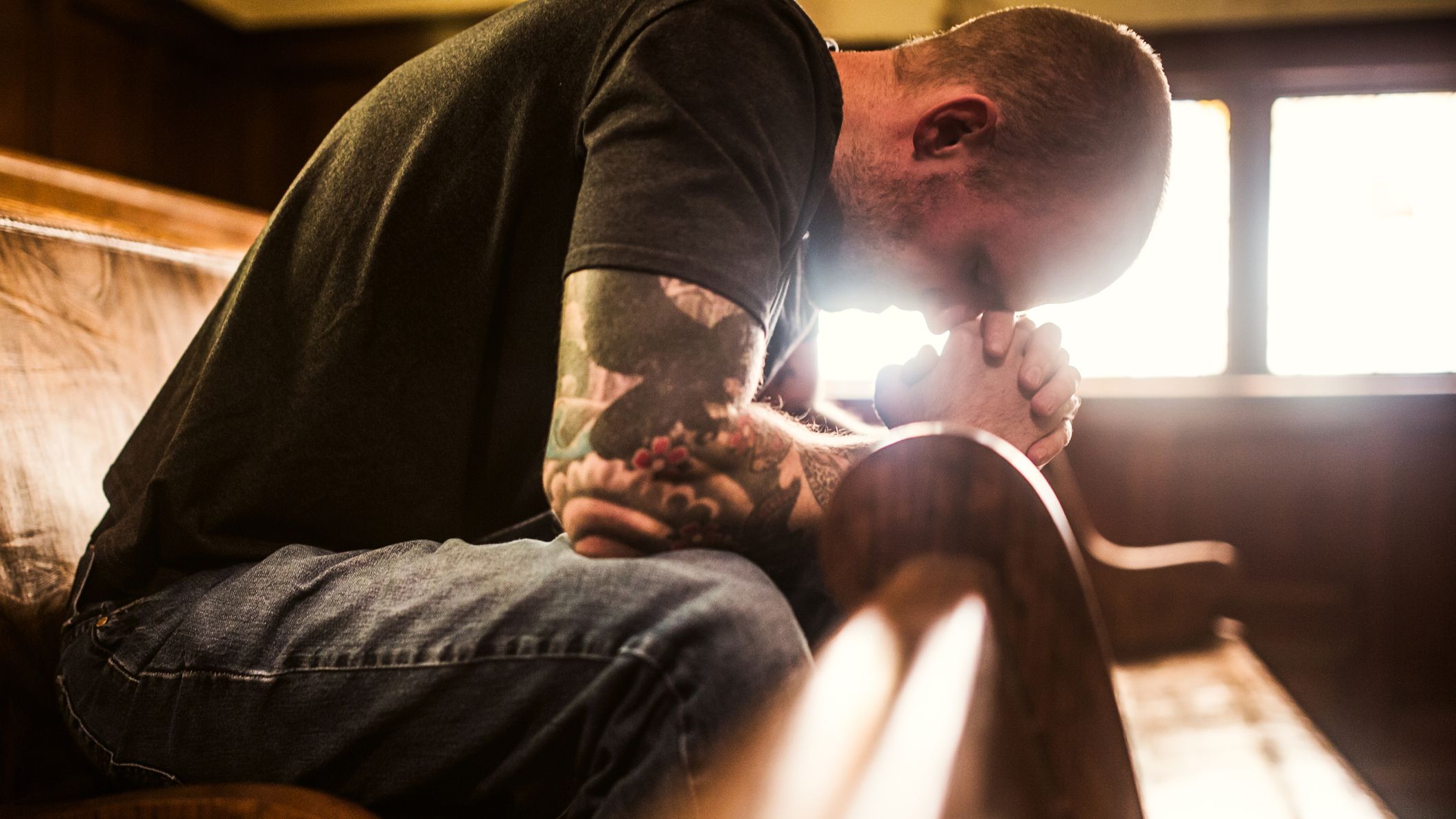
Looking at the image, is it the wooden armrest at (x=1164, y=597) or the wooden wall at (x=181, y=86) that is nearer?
the wooden armrest at (x=1164, y=597)

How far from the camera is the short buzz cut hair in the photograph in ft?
2.75

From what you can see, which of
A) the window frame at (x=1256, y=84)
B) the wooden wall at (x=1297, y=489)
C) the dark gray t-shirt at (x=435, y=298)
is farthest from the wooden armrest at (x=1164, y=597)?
the dark gray t-shirt at (x=435, y=298)

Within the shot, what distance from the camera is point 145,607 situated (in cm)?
66

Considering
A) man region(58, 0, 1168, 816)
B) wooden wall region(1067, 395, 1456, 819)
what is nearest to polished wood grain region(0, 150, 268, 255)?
man region(58, 0, 1168, 816)

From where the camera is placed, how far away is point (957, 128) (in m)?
0.83

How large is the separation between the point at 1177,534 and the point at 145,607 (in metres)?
2.57

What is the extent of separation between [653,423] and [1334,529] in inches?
102

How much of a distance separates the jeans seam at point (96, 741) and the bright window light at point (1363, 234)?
2864 mm

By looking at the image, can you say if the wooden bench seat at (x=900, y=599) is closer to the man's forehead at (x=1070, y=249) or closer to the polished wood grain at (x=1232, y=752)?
the polished wood grain at (x=1232, y=752)

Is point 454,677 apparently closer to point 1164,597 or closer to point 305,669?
point 305,669

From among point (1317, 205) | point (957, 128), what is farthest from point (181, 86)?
point (1317, 205)

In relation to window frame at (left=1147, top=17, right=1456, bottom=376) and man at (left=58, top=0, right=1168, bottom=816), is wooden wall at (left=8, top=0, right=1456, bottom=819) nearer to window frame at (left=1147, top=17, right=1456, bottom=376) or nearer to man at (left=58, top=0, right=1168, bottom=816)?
window frame at (left=1147, top=17, right=1456, bottom=376)

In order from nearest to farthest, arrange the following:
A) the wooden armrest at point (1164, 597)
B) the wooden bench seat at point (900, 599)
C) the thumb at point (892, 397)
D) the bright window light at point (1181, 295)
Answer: the wooden bench seat at point (900, 599) < the thumb at point (892, 397) < the wooden armrest at point (1164, 597) < the bright window light at point (1181, 295)

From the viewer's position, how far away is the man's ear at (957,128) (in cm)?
82
